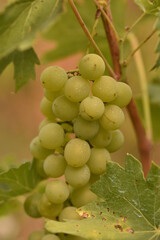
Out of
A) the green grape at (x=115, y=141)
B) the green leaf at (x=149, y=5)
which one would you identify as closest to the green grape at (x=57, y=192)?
the green grape at (x=115, y=141)

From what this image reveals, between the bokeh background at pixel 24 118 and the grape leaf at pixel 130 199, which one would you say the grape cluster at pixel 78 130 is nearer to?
the grape leaf at pixel 130 199

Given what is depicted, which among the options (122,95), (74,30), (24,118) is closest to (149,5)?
(122,95)

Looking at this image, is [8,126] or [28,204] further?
[8,126]

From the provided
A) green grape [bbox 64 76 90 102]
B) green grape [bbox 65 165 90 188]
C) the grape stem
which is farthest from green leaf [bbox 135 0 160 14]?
green grape [bbox 65 165 90 188]

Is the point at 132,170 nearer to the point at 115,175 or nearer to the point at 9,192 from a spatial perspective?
the point at 115,175

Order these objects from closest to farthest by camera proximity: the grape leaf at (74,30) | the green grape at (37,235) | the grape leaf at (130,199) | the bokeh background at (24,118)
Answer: the grape leaf at (130,199) < the green grape at (37,235) < the grape leaf at (74,30) < the bokeh background at (24,118)

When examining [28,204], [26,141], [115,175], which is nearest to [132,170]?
[115,175]
